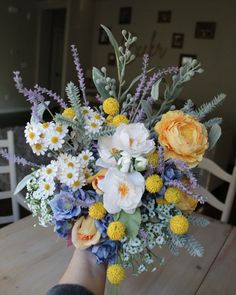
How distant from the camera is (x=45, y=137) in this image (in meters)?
0.64

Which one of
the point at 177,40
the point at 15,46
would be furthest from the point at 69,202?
the point at 15,46

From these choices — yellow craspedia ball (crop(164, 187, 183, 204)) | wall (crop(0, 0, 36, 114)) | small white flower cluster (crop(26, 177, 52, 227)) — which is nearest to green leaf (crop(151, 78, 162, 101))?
yellow craspedia ball (crop(164, 187, 183, 204))

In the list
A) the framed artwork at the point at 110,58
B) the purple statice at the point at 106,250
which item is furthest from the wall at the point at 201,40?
the purple statice at the point at 106,250

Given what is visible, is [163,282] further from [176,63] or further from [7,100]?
[7,100]

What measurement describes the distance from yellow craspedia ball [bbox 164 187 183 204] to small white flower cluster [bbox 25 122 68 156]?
0.76ft

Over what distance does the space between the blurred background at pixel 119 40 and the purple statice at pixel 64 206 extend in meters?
3.44

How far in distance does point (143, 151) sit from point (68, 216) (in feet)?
0.66

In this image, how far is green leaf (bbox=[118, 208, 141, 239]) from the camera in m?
→ 0.62

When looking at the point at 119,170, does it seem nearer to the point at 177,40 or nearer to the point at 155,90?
the point at 155,90

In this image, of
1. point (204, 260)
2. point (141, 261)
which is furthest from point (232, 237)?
point (141, 261)

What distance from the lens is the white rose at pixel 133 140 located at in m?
0.61

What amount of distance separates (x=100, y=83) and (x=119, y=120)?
11cm

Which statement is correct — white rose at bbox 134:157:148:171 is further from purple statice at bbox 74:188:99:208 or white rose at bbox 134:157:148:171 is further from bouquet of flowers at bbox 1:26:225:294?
purple statice at bbox 74:188:99:208

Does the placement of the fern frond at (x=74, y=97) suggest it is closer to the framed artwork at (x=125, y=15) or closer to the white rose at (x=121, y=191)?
the white rose at (x=121, y=191)
